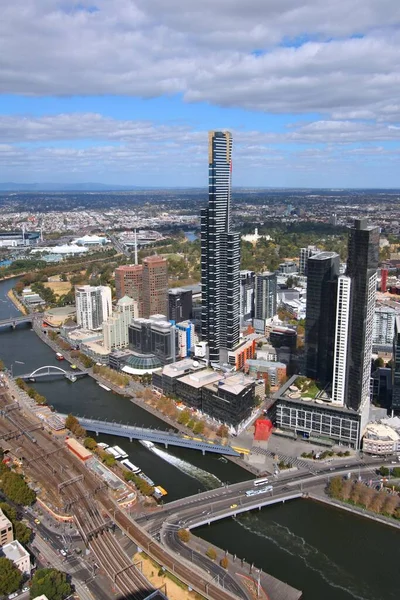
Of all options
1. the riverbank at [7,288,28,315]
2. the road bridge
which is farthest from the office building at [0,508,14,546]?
the riverbank at [7,288,28,315]

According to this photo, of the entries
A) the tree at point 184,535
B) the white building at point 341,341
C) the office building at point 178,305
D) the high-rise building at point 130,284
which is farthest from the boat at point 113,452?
the high-rise building at point 130,284

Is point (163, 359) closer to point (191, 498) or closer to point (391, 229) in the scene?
point (191, 498)

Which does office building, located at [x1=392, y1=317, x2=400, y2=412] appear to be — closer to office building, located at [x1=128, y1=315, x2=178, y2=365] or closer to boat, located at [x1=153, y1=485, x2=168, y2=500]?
boat, located at [x1=153, y1=485, x2=168, y2=500]

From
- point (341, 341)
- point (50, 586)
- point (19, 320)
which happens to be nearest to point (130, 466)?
point (50, 586)

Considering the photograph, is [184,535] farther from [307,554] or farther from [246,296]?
[246,296]

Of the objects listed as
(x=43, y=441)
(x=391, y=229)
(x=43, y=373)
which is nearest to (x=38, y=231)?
(x=391, y=229)
